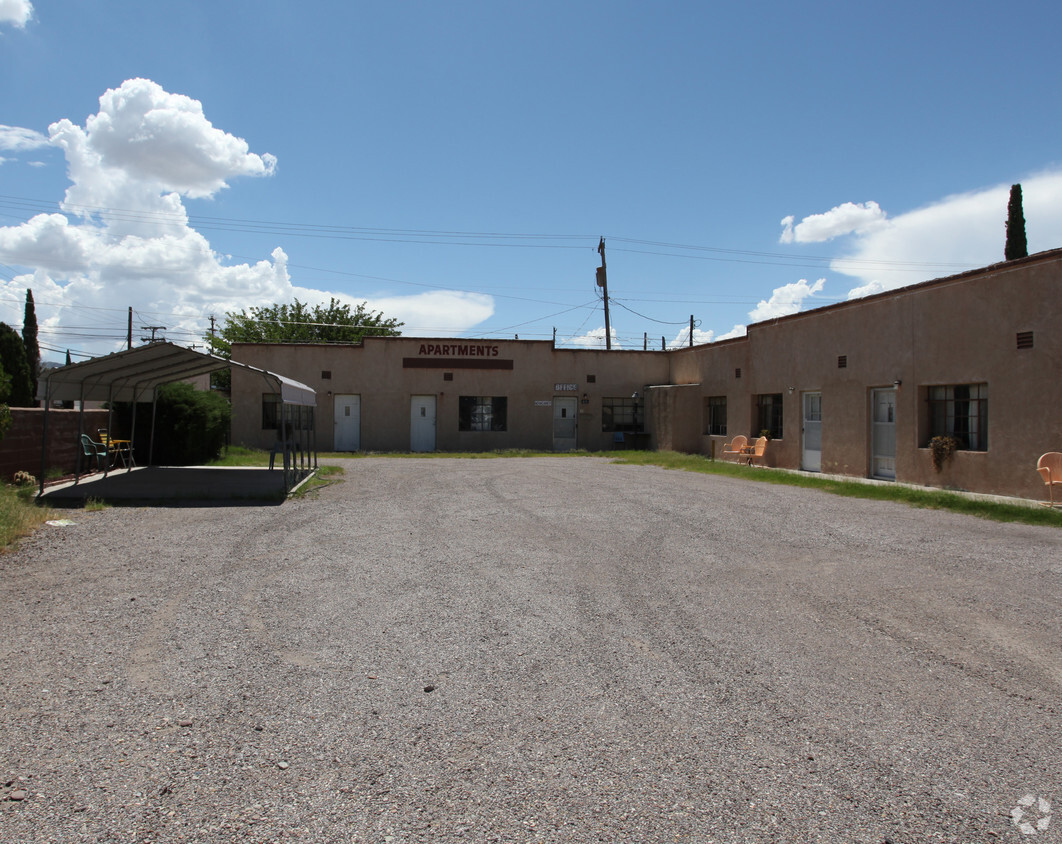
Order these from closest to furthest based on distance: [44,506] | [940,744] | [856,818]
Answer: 1. [856,818]
2. [940,744]
3. [44,506]

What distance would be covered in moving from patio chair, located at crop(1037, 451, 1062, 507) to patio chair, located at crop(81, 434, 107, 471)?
16952mm

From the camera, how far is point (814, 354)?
61.6ft

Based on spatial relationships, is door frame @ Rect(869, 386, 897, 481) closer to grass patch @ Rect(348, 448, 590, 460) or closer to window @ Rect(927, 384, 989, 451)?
window @ Rect(927, 384, 989, 451)

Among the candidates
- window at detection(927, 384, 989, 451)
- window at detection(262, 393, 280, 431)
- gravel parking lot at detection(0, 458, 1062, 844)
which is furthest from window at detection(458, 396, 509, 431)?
gravel parking lot at detection(0, 458, 1062, 844)

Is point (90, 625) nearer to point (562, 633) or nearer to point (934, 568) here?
point (562, 633)

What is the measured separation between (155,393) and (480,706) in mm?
16391

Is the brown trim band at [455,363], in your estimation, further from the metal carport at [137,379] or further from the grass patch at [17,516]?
the grass patch at [17,516]

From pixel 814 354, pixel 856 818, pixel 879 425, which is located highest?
pixel 814 354

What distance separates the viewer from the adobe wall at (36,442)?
506 inches

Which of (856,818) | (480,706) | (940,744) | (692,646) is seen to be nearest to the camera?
(856,818)

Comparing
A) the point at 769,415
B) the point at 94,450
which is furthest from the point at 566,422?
the point at 94,450

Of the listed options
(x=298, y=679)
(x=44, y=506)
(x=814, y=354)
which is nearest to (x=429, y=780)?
(x=298, y=679)

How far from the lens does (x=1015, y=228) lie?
2523cm

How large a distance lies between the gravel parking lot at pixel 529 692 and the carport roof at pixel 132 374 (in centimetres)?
509
